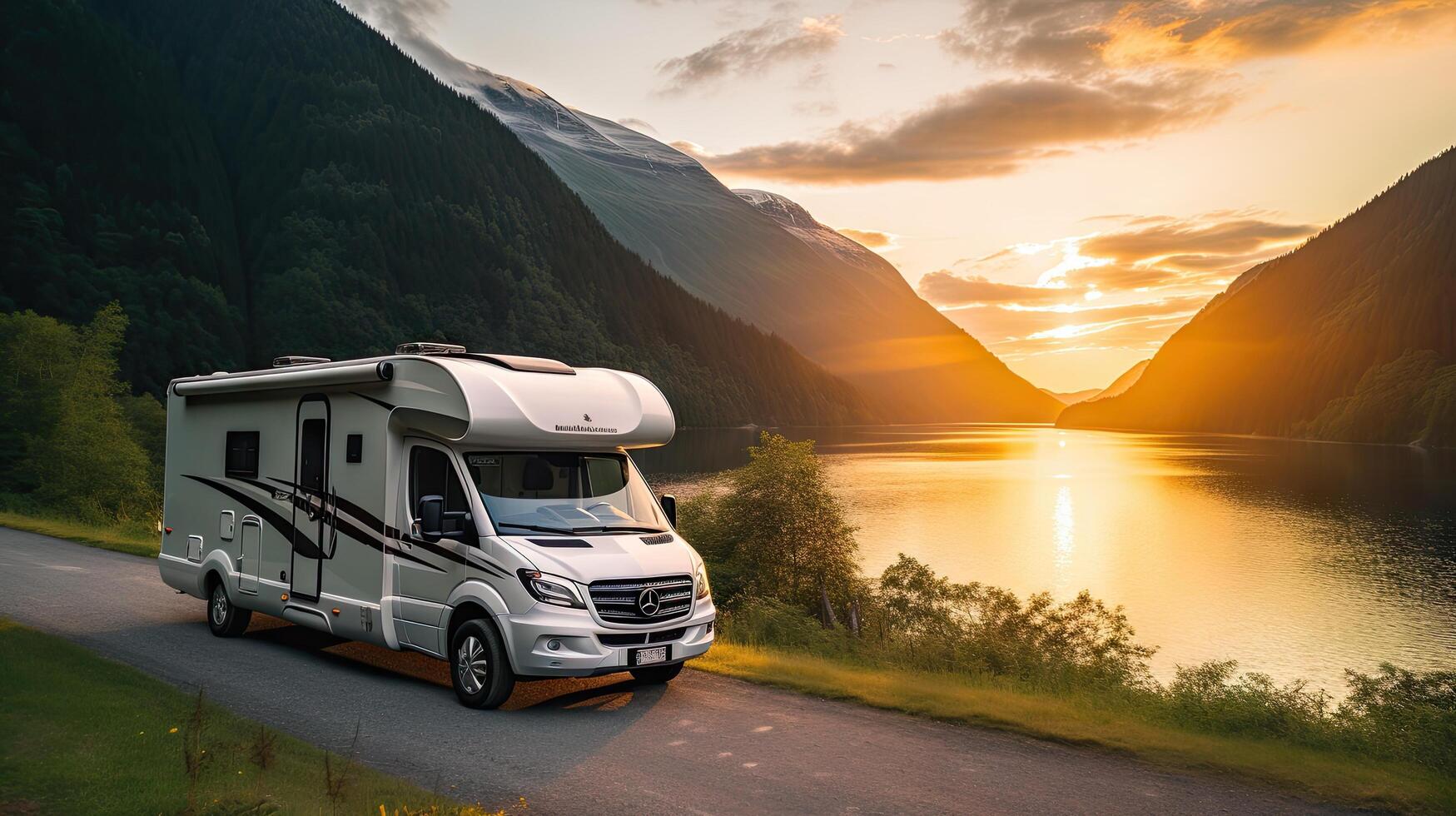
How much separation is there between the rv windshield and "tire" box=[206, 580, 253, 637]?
16.9 ft

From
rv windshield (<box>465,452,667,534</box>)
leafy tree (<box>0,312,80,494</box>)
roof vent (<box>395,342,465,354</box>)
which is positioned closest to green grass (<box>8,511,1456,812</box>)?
rv windshield (<box>465,452,667,534</box>)

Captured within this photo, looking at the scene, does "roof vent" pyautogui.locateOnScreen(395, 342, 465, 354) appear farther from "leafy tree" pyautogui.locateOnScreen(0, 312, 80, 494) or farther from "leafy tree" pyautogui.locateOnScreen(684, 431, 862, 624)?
"leafy tree" pyautogui.locateOnScreen(0, 312, 80, 494)

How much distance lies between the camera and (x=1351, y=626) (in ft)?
129

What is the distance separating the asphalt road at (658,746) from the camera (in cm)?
748

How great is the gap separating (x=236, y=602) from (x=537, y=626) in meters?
5.91

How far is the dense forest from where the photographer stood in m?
110

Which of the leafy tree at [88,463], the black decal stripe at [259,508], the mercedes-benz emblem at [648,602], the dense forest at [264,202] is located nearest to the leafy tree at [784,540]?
the leafy tree at [88,463]

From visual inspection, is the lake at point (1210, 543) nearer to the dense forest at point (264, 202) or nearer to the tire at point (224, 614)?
the tire at point (224, 614)

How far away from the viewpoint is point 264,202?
149 metres

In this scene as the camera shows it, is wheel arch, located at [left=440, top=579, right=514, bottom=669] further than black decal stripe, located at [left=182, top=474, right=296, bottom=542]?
No

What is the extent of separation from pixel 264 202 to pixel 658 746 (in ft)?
526

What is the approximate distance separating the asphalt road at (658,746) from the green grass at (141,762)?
0.54m

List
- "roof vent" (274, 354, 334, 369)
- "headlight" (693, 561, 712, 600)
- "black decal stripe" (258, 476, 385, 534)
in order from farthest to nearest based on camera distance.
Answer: "roof vent" (274, 354, 334, 369), "black decal stripe" (258, 476, 385, 534), "headlight" (693, 561, 712, 600)

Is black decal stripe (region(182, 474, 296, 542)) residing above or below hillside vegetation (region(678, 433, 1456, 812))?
above
